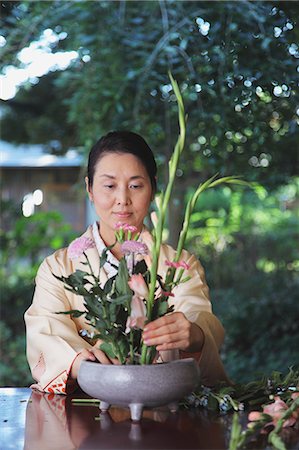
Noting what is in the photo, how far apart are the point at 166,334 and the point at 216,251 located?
569 cm

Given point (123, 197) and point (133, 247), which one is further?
point (123, 197)

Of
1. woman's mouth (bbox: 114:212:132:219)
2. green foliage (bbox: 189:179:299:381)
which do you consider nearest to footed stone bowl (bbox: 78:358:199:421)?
woman's mouth (bbox: 114:212:132:219)

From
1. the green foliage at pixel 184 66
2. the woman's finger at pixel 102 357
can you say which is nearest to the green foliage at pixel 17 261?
the green foliage at pixel 184 66

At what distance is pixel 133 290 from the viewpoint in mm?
1380

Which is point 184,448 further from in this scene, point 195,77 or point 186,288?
point 195,77

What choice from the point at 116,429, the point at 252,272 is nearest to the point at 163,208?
the point at 116,429

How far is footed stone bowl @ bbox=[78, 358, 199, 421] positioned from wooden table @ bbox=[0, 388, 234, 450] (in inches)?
2.2

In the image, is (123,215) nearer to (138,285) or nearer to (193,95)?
(138,285)

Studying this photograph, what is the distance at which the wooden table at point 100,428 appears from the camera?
52.4 inches

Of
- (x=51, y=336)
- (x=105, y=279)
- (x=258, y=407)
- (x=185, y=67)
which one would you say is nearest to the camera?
(x=258, y=407)

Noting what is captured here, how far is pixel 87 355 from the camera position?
162 cm

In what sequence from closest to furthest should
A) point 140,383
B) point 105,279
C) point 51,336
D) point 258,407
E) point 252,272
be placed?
point 140,383 < point 258,407 < point 51,336 < point 105,279 < point 252,272

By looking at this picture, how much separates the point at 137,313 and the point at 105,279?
54 centimetres

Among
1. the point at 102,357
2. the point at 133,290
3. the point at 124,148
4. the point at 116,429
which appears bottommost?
the point at 116,429
